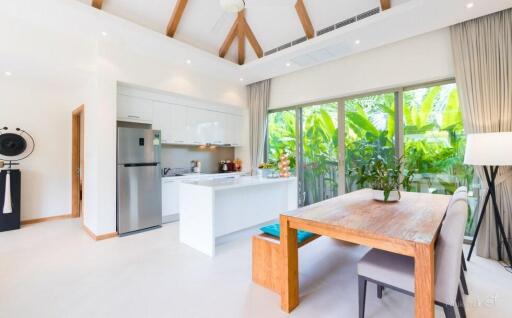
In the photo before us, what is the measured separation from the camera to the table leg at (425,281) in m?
1.20

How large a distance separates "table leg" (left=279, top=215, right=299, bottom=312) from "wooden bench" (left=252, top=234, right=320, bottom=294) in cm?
25

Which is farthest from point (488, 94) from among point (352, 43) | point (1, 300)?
point (1, 300)

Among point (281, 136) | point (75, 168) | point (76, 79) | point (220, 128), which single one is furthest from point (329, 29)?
point (75, 168)

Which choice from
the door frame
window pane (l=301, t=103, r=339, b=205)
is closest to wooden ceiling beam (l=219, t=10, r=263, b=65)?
window pane (l=301, t=103, r=339, b=205)

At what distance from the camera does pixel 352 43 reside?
3.36 metres

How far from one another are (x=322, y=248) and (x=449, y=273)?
1.75 metres

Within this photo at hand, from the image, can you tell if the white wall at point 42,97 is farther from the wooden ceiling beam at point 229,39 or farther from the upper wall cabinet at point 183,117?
the wooden ceiling beam at point 229,39

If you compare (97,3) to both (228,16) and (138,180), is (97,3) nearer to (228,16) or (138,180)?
(228,16)

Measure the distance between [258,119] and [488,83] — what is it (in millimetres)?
3639

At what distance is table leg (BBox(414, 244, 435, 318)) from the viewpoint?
1204 millimetres

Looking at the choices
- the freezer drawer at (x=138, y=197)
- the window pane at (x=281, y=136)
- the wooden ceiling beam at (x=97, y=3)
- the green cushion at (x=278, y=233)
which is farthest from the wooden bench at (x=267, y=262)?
the wooden ceiling beam at (x=97, y=3)

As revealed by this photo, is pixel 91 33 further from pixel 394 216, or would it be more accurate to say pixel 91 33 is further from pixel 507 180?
pixel 507 180

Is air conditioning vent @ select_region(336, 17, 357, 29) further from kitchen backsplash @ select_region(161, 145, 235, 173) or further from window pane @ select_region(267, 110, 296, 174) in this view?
kitchen backsplash @ select_region(161, 145, 235, 173)

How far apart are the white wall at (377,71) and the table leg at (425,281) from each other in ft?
9.52
